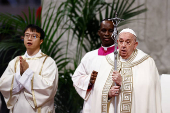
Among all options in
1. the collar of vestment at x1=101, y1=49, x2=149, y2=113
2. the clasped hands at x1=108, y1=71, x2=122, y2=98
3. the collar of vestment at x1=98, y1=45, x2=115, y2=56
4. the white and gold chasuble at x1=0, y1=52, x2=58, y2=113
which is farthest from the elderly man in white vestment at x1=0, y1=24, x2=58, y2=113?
the clasped hands at x1=108, y1=71, x2=122, y2=98

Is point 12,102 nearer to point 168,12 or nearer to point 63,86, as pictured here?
point 63,86

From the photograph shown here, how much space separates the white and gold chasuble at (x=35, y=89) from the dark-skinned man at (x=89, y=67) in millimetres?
385

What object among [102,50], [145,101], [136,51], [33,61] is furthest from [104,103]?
[33,61]

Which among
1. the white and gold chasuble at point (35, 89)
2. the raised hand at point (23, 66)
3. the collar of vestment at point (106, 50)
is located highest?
the collar of vestment at point (106, 50)

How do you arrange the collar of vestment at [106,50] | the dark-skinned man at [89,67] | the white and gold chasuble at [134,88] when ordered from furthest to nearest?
the collar of vestment at [106,50]
the dark-skinned man at [89,67]
the white and gold chasuble at [134,88]

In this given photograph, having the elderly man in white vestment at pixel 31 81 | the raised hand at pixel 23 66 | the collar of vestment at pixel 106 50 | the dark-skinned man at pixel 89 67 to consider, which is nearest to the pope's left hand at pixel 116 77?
the dark-skinned man at pixel 89 67

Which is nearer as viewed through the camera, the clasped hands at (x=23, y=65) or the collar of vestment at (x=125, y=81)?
the collar of vestment at (x=125, y=81)

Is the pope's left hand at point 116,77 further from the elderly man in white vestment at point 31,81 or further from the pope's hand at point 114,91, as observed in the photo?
the elderly man in white vestment at point 31,81

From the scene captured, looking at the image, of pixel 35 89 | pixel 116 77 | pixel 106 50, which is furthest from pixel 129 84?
pixel 35 89

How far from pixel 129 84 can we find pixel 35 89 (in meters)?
1.50

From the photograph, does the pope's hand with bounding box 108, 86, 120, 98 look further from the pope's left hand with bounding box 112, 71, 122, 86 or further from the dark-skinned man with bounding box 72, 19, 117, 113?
the dark-skinned man with bounding box 72, 19, 117, 113

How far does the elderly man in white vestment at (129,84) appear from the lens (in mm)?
3348

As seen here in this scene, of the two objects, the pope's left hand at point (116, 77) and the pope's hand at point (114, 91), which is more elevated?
the pope's left hand at point (116, 77)

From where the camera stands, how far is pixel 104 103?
11.5ft
